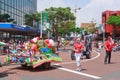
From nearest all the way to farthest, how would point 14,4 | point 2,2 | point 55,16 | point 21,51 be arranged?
point 21,51, point 55,16, point 2,2, point 14,4

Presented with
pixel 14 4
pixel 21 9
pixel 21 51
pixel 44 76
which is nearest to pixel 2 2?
pixel 14 4

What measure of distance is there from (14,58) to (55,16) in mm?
33089

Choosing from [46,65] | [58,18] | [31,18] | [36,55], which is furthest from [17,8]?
[36,55]

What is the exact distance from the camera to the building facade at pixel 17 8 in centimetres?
5822

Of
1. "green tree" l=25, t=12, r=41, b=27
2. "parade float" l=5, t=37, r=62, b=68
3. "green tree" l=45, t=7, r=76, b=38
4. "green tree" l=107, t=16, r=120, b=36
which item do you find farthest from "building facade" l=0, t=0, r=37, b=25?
"parade float" l=5, t=37, r=62, b=68

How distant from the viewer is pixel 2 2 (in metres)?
56.7

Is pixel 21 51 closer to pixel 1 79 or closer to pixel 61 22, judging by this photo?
pixel 1 79

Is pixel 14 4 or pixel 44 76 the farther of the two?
pixel 14 4

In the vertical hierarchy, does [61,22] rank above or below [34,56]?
above

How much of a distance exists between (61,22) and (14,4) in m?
14.7

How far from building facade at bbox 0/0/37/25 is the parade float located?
125 feet

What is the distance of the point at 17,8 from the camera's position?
66.2m

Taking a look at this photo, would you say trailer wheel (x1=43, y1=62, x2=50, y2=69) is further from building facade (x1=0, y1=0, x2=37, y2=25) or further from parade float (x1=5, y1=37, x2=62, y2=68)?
building facade (x1=0, y1=0, x2=37, y2=25)

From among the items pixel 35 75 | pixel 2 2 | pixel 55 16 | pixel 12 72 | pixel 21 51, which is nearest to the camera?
pixel 35 75
